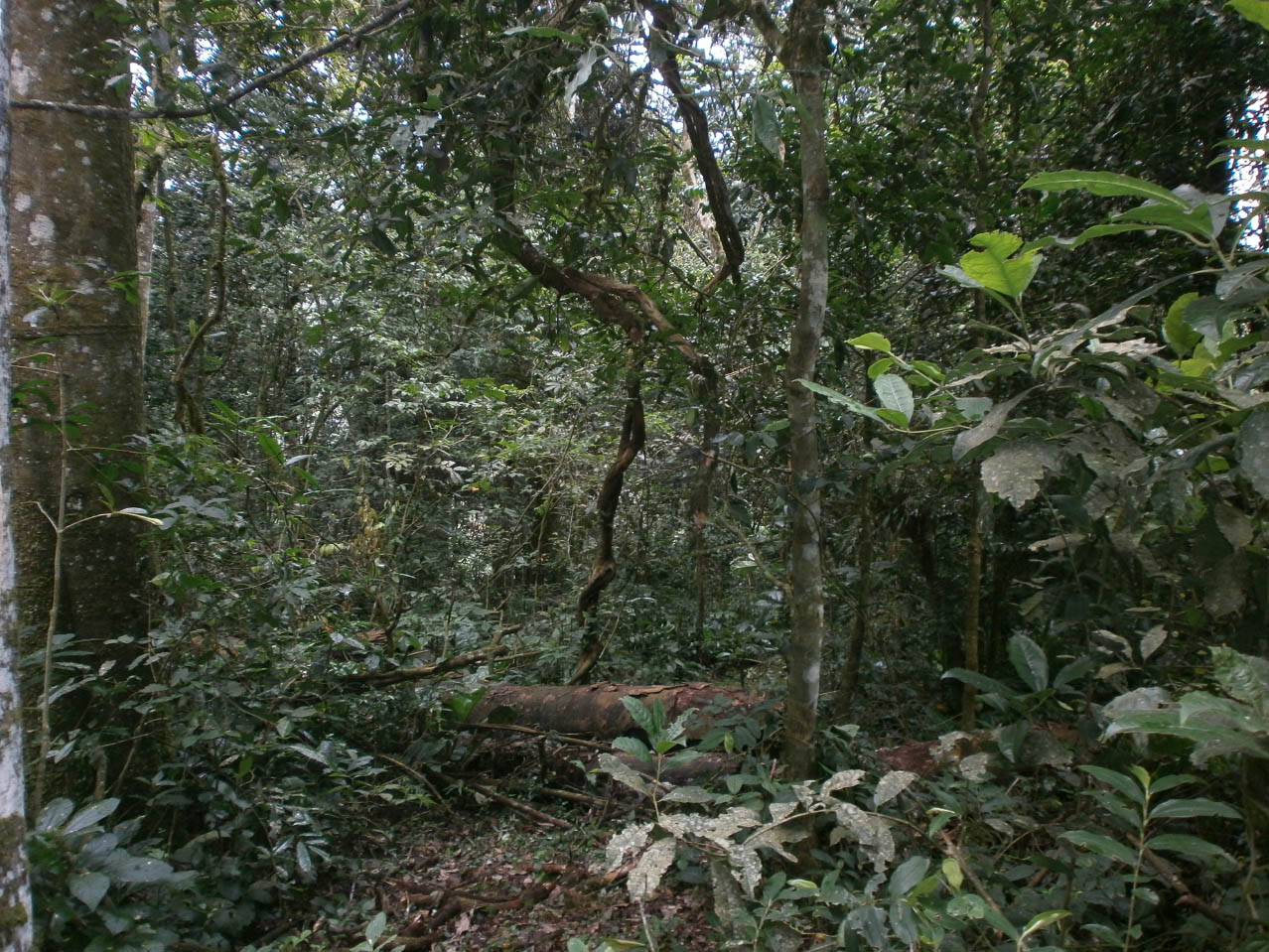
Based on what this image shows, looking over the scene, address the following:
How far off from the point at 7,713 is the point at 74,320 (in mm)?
1811

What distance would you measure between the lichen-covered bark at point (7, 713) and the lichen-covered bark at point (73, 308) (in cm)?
117

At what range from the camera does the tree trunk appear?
8.22ft

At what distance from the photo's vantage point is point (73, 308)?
2623mm

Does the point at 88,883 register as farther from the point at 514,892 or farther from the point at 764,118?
the point at 764,118

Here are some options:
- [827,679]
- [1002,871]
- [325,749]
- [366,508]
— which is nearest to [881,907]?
[1002,871]

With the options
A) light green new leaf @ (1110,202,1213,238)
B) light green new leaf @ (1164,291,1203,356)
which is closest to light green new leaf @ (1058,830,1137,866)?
light green new leaf @ (1164,291,1203,356)

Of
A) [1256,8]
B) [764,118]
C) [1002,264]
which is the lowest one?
[1002,264]

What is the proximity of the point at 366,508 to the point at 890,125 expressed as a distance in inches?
149

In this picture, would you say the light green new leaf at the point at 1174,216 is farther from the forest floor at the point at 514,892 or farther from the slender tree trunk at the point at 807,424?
the forest floor at the point at 514,892

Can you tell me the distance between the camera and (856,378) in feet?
11.8

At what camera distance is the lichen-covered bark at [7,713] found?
4.29 ft

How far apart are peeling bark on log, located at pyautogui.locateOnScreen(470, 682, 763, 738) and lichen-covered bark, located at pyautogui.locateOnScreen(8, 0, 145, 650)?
1744 mm

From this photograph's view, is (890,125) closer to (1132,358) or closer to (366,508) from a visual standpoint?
(1132,358)

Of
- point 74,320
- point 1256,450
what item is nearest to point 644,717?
point 1256,450
